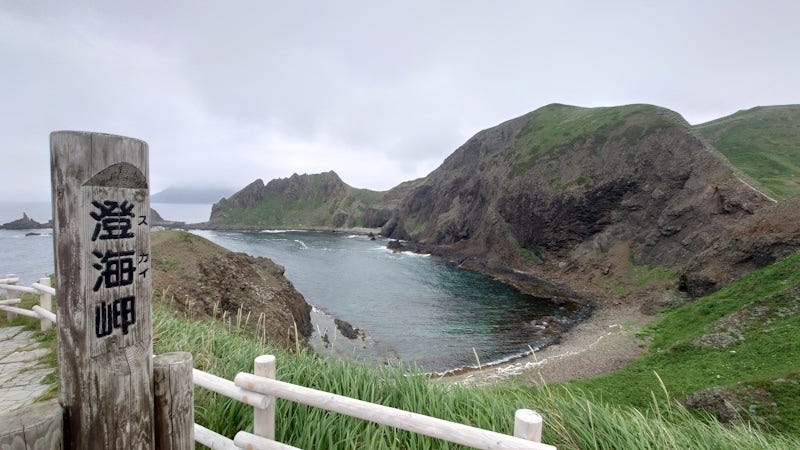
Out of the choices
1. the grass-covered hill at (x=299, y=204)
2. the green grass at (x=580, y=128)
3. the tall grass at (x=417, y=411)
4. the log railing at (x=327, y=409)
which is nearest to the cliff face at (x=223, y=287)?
the tall grass at (x=417, y=411)

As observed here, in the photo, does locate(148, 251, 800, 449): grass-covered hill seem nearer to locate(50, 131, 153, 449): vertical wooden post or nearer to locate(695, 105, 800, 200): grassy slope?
locate(50, 131, 153, 449): vertical wooden post

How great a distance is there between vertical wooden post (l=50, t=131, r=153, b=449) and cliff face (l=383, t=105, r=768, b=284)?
44.9 meters

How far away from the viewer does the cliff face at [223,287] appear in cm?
1647

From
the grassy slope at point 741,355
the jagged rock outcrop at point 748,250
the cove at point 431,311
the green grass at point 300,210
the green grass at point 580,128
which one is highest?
the green grass at point 580,128

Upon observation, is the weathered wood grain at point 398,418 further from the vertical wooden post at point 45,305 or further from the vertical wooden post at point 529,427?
the vertical wooden post at point 45,305

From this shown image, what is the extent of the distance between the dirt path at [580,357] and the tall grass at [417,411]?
11.4 m

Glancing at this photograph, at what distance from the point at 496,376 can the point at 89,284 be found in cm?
1954

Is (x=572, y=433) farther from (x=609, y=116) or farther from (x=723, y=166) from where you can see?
(x=609, y=116)

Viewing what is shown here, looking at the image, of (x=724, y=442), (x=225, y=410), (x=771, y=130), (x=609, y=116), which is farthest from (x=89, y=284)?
(x=771, y=130)

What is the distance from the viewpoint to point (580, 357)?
20.6 m

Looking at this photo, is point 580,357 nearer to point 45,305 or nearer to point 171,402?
point 171,402

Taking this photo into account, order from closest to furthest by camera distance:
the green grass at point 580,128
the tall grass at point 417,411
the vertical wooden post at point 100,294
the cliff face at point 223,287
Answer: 1. the vertical wooden post at point 100,294
2. the tall grass at point 417,411
3. the cliff face at point 223,287
4. the green grass at point 580,128

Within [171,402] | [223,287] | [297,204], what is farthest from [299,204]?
[171,402]

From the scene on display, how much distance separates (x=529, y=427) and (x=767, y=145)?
85.3m
